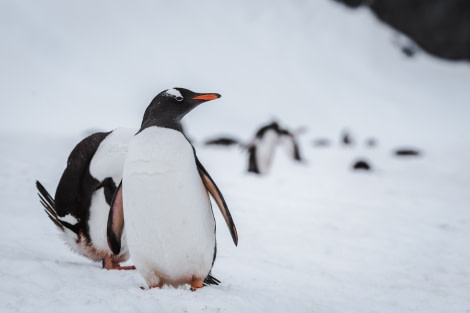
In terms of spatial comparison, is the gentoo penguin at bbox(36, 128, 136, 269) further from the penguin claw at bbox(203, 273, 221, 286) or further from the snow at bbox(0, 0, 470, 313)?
the penguin claw at bbox(203, 273, 221, 286)

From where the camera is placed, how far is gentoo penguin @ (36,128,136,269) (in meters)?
2.29

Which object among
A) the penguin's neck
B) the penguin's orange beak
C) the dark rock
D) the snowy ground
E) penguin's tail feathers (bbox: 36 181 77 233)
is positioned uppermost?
the penguin's orange beak

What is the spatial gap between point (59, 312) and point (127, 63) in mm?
41313

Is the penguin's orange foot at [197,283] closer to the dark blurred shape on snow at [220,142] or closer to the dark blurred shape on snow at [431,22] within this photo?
the dark blurred shape on snow at [220,142]

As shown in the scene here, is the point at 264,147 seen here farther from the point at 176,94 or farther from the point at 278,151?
the point at 176,94

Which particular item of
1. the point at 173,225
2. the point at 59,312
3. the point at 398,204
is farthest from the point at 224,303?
the point at 398,204

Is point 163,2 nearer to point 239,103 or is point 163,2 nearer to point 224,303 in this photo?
point 239,103

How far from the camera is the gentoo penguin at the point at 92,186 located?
2289 mm

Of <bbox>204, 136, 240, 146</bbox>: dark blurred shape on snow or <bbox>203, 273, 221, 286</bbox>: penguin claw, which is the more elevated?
<bbox>203, 273, 221, 286</bbox>: penguin claw

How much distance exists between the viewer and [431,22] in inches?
1736

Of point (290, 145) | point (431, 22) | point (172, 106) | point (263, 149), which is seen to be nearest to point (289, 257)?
point (172, 106)

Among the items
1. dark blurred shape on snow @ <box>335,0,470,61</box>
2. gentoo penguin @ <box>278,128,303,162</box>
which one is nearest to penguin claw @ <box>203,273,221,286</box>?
gentoo penguin @ <box>278,128,303,162</box>

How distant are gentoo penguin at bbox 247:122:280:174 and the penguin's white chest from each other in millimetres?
6711

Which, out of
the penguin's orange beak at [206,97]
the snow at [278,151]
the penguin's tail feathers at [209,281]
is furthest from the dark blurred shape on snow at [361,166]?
the penguin's orange beak at [206,97]
